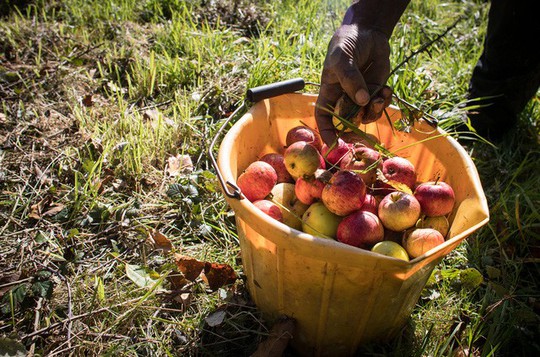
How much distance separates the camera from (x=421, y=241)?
1569mm

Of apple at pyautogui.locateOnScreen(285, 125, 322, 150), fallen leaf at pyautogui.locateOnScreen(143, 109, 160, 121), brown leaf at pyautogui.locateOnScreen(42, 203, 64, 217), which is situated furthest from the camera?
fallen leaf at pyautogui.locateOnScreen(143, 109, 160, 121)

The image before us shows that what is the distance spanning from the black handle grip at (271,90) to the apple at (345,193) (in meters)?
0.53

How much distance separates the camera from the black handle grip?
1936mm

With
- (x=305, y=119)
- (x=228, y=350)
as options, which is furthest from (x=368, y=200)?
(x=228, y=350)

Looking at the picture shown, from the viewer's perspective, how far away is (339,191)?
5.31 ft

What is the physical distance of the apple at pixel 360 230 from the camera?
159 cm

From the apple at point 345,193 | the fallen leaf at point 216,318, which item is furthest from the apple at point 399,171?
the fallen leaf at point 216,318

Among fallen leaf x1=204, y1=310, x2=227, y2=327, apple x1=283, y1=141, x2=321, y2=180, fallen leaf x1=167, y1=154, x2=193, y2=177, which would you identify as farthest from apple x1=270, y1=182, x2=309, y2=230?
fallen leaf x1=167, y1=154, x2=193, y2=177

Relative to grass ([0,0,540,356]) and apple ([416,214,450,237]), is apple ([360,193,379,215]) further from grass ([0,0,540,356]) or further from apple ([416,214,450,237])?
grass ([0,0,540,356])

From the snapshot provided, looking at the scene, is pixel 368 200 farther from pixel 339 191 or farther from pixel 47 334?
pixel 47 334

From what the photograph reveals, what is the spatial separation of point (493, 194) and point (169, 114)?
207 centimetres

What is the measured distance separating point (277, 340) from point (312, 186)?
23.6 inches

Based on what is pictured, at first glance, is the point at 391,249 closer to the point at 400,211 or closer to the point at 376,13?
the point at 400,211

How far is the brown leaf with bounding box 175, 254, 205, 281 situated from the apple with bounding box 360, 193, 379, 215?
2.45ft
